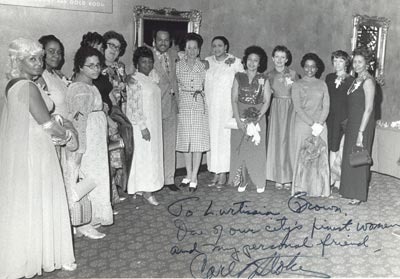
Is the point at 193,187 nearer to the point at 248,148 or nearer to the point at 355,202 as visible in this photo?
the point at 248,148

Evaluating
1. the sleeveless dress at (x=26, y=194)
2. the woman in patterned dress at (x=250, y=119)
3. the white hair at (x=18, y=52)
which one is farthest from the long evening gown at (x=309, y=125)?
the white hair at (x=18, y=52)

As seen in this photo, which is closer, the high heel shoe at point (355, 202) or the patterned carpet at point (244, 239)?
the patterned carpet at point (244, 239)

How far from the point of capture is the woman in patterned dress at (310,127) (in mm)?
5625

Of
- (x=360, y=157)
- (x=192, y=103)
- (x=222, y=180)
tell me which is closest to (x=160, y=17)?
(x=192, y=103)

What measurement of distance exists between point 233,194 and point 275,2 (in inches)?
125

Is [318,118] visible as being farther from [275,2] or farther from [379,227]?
[275,2]

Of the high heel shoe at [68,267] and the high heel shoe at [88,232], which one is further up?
the high heel shoe at [88,232]

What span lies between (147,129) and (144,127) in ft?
0.17

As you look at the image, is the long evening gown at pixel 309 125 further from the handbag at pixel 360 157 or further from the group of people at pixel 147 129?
the handbag at pixel 360 157

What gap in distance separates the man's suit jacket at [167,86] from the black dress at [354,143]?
2049 millimetres

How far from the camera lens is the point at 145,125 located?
517 centimetres

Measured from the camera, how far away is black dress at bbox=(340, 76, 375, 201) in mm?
5418

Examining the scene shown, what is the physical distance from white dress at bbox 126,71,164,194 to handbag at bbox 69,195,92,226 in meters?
1.23

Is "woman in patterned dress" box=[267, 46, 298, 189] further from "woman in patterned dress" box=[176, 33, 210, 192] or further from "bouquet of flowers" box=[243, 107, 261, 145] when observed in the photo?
"woman in patterned dress" box=[176, 33, 210, 192]
